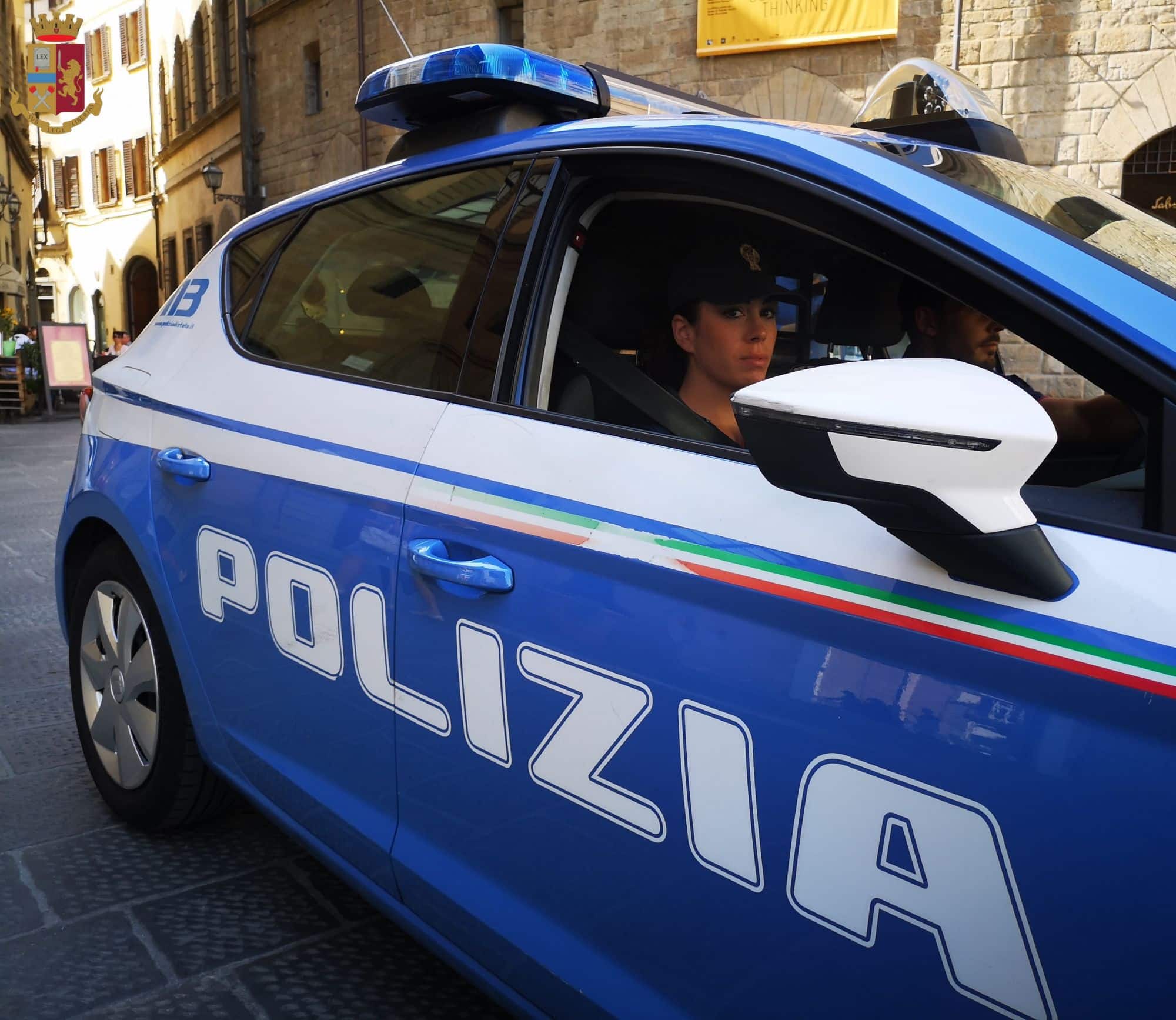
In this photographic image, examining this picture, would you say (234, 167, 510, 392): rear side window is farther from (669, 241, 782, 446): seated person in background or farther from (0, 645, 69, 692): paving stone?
(0, 645, 69, 692): paving stone

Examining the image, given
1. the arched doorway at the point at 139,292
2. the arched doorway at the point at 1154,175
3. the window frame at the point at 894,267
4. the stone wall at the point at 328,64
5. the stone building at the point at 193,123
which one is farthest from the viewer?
the arched doorway at the point at 139,292

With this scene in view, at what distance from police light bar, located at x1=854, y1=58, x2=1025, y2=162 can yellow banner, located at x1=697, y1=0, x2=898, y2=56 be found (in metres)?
11.8

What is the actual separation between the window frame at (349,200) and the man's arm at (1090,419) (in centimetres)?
77

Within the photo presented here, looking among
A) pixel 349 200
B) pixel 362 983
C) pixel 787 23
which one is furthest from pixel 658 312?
pixel 787 23

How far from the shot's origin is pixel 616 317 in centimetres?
198

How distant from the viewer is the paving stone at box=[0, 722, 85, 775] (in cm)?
315

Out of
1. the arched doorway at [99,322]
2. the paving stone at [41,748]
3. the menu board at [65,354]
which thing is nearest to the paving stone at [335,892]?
the paving stone at [41,748]

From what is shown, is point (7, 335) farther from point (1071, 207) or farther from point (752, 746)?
point (752, 746)

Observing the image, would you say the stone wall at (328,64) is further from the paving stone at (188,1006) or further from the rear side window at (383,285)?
the paving stone at (188,1006)

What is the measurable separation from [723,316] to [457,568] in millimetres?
757

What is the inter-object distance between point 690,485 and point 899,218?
0.37m

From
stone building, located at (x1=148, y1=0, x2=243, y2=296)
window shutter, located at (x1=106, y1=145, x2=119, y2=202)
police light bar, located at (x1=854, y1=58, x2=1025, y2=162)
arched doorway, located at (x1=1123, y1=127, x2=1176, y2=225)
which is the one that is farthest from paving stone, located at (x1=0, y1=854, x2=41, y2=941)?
window shutter, located at (x1=106, y1=145, x2=119, y2=202)

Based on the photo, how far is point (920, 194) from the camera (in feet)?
4.04

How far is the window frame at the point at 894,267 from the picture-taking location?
3.42ft
